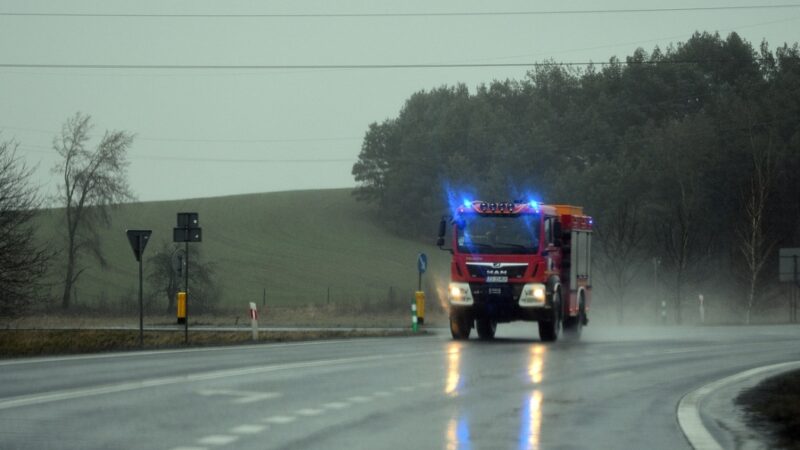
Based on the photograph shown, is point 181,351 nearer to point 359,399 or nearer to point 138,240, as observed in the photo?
point 138,240

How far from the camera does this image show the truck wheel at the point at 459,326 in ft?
111

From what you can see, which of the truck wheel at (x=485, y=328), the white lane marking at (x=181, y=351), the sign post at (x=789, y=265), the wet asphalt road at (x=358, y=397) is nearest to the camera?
the wet asphalt road at (x=358, y=397)

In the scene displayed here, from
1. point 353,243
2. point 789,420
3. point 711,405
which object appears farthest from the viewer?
point 353,243

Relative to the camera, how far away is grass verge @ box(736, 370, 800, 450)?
12900mm

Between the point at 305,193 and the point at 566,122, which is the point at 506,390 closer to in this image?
the point at 566,122

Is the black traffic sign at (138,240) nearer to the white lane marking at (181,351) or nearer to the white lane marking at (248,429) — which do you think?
the white lane marking at (181,351)

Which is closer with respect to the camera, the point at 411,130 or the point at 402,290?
the point at 402,290

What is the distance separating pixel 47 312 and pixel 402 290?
1071 inches

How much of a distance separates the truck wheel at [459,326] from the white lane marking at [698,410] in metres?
10.7

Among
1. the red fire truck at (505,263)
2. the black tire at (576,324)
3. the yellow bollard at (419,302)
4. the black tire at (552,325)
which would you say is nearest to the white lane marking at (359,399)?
the red fire truck at (505,263)

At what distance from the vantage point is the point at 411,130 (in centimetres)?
12962

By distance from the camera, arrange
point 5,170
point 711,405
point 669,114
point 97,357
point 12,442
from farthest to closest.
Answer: point 669,114 < point 5,170 < point 97,357 < point 711,405 < point 12,442

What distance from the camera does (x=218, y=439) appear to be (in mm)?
12203

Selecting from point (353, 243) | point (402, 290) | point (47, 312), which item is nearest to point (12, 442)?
point (47, 312)
